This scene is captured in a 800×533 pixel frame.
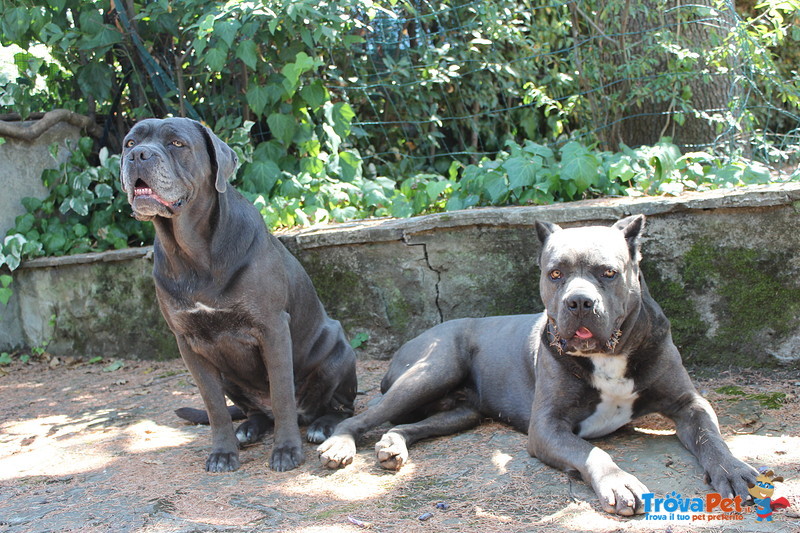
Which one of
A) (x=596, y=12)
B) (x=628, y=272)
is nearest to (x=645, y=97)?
(x=596, y=12)

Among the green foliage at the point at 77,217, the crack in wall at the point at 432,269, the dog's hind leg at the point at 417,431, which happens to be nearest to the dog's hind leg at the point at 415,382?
the dog's hind leg at the point at 417,431

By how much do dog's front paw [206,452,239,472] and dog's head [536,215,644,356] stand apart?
1631mm

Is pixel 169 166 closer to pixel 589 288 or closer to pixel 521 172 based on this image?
pixel 589 288

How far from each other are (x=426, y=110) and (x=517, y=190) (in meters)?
2.39

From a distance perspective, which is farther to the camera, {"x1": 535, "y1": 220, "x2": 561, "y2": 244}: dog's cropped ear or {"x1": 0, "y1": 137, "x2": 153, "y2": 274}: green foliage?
{"x1": 0, "y1": 137, "x2": 153, "y2": 274}: green foliage

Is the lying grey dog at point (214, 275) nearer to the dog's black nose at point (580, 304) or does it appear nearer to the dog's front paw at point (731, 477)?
the dog's black nose at point (580, 304)

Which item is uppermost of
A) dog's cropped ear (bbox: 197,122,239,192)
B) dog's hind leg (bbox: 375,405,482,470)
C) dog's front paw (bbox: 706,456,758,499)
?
dog's cropped ear (bbox: 197,122,239,192)

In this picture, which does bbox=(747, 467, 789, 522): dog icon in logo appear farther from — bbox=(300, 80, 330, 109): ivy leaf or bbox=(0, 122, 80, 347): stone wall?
bbox=(0, 122, 80, 347): stone wall

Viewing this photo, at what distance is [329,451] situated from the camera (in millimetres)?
3672

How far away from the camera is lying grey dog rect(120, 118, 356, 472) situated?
3.71 m

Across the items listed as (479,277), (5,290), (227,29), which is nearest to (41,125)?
(5,290)

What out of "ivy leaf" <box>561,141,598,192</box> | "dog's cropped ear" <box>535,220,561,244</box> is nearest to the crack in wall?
"ivy leaf" <box>561,141,598,192</box>

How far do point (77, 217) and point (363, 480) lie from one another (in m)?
4.65

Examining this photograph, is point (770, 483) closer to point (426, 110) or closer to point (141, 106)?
point (426, 110)
